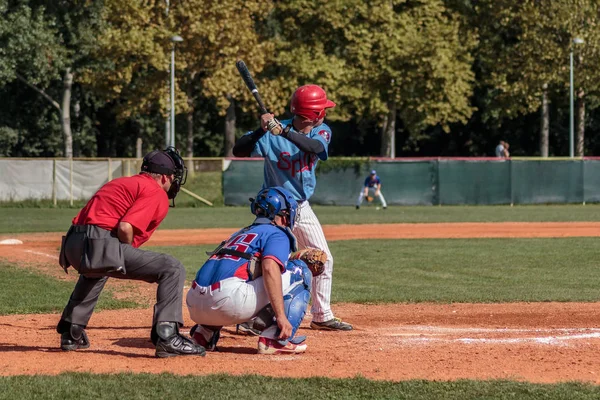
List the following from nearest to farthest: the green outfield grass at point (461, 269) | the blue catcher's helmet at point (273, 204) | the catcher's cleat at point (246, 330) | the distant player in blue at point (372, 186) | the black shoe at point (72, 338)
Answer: the blue catcher's helmet at point (273, 204) < the black shoe at point (72, 338) < the catcher's cleat at point (246, 330) < the green outfield grass at point (461, 269) < the distant player in blue at point (372, 186)

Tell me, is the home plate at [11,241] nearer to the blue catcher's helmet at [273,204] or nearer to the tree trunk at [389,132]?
the blue catcher's helmet at [273,204]

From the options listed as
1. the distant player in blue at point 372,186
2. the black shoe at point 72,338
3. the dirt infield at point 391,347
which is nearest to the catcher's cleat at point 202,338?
the dirt infield at point 391,347

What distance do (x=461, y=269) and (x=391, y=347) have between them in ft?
23.3

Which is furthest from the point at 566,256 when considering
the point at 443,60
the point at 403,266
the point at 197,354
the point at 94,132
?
the point at 94,132

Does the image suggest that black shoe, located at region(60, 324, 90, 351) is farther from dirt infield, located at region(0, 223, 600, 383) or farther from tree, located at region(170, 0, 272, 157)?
tree, located at region(170, 0, 272, 157)

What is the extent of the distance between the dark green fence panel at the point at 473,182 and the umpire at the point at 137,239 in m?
28.5

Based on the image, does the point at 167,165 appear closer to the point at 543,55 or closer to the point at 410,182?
the point at 410,182

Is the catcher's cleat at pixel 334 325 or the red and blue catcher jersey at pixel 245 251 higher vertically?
the red and blue catcher jersey at pixel 245 251

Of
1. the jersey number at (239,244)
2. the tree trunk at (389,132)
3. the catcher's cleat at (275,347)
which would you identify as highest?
the tree trunk at (389,132)

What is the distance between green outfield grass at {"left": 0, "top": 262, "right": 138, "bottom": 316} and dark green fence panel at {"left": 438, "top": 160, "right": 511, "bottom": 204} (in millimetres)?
23031

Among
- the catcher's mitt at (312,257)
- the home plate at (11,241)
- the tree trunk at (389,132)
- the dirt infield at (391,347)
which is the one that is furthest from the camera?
the tree trunk at (389,132)

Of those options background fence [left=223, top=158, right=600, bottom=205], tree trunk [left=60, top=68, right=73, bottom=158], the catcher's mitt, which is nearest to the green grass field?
the catcher's mitt

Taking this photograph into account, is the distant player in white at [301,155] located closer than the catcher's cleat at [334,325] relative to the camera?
Yes

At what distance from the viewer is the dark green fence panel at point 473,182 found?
35.0 meters
